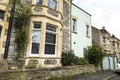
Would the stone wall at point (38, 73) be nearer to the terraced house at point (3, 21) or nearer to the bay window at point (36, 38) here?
the bay window at point (36, 38)

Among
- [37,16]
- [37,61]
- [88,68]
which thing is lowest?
[88,68]

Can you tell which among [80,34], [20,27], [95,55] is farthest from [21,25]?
[95,55]

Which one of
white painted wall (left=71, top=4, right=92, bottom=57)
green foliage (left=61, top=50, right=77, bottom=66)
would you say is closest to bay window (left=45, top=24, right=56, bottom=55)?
green foliage (left=61, top=50, right=77, bottom=66)

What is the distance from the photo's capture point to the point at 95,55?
19094 millimetres

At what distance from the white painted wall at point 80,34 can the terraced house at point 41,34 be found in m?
5.10

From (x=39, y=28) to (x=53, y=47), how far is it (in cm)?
209

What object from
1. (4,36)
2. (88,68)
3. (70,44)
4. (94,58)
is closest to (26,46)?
(4,36)

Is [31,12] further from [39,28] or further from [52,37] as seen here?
[52,37]

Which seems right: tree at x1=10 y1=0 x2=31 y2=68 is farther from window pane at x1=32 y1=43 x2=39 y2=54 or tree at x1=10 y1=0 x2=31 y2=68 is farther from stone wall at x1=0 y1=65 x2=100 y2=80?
stone wall at x1=0 y1=65 x2=100 y2=80

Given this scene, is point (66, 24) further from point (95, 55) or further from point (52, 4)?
point (95, 55)

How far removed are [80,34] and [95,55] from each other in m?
3.34

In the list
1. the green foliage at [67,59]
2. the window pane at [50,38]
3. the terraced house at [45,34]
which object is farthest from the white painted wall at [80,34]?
the window pane at [50,38]

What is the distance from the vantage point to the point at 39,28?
11.9m

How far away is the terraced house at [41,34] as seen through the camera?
11.0 meters
